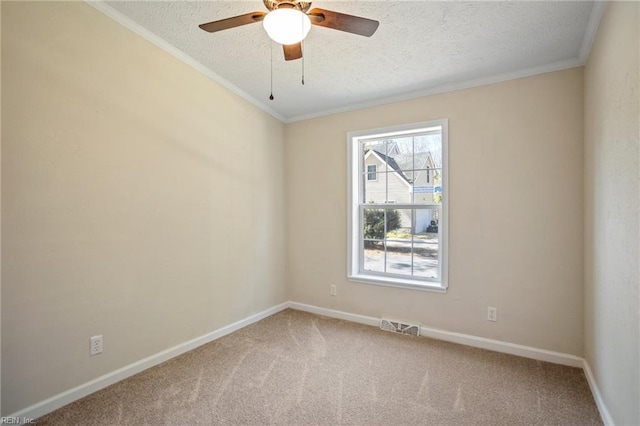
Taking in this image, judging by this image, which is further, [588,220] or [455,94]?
[455,94]

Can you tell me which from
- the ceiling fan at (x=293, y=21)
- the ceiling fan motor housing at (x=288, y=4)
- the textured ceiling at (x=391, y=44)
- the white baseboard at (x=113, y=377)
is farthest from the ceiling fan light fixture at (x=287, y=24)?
the white baseboard at (x=113, y=377)

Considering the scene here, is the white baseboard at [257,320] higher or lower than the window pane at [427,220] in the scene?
lower

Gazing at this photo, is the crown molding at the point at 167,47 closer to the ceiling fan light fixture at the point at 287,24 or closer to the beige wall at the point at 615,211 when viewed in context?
the ceiling fan light fixture at the point at 287,24

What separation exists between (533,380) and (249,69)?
3438mm

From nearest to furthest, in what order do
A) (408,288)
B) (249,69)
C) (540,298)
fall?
(540,298) → (249,69) → (408,288)

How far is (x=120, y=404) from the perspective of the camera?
1819 millimetres

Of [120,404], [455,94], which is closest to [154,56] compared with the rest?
[120,404]

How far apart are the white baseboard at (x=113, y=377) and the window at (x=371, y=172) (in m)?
2.19

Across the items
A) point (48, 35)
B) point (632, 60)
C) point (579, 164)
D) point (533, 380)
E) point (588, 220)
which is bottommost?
point (533, 380)

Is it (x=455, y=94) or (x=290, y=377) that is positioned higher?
(x=455, y=94)

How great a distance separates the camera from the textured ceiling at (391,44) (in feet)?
6.15

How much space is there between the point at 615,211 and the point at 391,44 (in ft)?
5.92

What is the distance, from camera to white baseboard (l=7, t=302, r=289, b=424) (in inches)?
65.6

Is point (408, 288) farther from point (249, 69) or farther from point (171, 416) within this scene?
point (249, 69)
